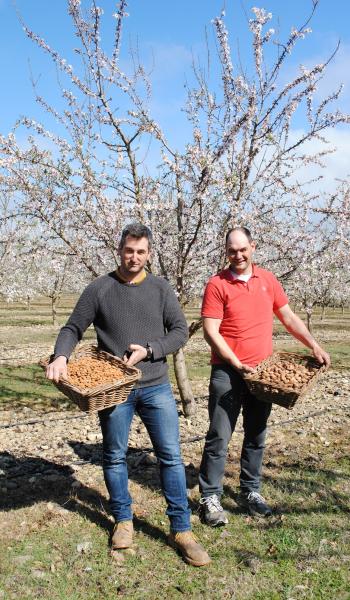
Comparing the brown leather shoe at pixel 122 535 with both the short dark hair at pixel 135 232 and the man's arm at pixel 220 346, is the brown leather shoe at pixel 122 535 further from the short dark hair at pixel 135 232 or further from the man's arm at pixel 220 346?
the short dark hair at pixel 135 232

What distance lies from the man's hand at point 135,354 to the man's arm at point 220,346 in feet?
2.32

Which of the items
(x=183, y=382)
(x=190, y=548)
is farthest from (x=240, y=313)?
(x=183, y=382)

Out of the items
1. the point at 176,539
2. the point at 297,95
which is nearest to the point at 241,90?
the point at 297,95

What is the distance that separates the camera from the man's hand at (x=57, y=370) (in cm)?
342

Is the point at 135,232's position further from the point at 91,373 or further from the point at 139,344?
the point at 91,373

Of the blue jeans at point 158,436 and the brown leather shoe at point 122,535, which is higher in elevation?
the blue jeans at point 158,436

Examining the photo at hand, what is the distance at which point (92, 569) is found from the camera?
3502 millimetres

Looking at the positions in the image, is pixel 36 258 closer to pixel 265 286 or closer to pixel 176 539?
pixel 265 286

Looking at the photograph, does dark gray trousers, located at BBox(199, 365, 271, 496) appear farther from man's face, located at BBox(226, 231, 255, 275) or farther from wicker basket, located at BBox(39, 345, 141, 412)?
wicker basket, located at BBox(39, 345, 141, 412)

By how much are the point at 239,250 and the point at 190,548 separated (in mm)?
2276

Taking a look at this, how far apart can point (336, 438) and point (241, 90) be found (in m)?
4.60

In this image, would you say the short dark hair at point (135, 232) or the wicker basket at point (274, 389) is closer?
the short dark hair at point (135, 232)

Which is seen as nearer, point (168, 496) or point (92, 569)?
point (92, 569)

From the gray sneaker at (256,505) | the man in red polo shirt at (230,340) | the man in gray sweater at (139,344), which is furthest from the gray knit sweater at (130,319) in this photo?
the gray sneaker at (256,505)
